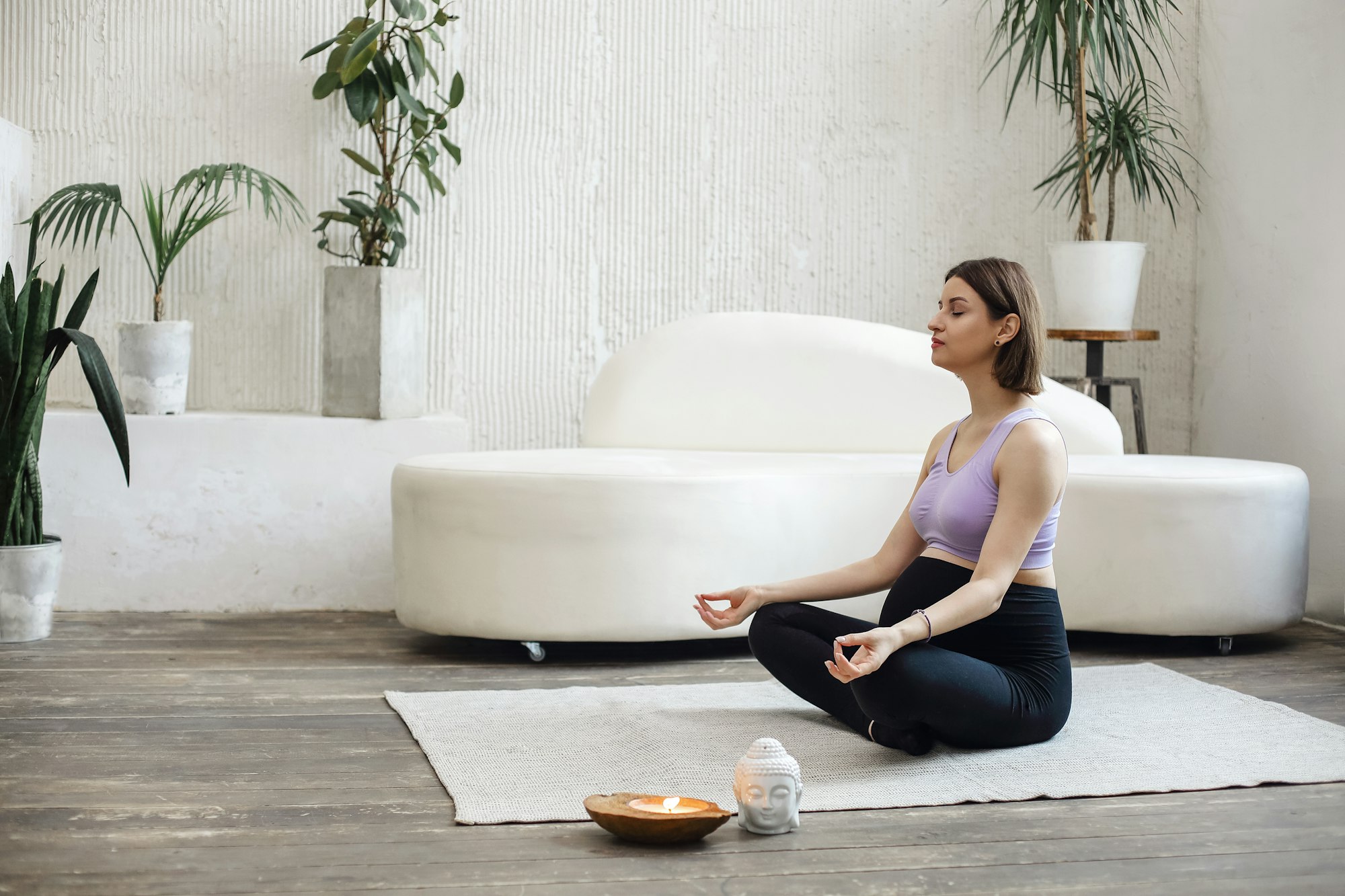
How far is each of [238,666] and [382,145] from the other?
1.46 meters

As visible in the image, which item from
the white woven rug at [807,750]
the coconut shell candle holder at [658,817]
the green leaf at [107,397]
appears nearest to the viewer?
the coconut shell candle holder at [658,817]

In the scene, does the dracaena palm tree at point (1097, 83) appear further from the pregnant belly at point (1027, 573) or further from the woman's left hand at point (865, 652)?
the woman's left hand at point (865, 652)

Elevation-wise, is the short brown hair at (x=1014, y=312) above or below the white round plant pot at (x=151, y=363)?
above

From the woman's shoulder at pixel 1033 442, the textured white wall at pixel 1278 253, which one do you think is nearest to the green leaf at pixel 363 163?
the woman's shoulder at pixel 1033 442

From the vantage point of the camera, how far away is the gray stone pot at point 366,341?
11.2ft

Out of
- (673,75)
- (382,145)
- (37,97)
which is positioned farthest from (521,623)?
(37,97)

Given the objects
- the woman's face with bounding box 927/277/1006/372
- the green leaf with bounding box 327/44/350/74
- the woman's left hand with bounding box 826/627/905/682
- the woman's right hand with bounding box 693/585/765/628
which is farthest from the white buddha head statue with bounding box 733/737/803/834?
the green leaf with bounding box 327/44/350/74

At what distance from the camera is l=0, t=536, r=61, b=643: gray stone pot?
2.90 metres

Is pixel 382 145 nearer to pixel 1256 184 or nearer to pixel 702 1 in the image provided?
pixel 702 1

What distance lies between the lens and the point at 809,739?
213 cm

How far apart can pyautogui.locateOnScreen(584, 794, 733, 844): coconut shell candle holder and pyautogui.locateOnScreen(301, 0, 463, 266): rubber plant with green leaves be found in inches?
83.8

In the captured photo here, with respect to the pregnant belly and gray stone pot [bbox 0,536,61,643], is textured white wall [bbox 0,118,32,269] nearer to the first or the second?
gray stone pot [bbox 0,536,61,643]

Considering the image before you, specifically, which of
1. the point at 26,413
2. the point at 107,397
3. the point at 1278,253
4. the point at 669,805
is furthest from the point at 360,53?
the point at 1278,253

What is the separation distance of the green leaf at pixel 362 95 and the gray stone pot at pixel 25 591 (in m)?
1.33
